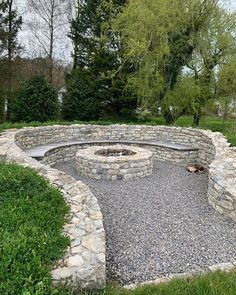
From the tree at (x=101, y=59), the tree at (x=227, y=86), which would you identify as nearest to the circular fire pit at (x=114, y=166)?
the tree at (x=227, y=86)

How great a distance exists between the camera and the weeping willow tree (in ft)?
34.2

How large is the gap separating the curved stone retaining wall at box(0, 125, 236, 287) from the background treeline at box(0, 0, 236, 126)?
3.11 metres

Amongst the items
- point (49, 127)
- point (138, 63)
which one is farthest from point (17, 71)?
point (49, 127)

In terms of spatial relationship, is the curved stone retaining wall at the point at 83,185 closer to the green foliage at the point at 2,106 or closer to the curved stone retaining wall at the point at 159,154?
the curved stone retaining wall at the point at 159,154

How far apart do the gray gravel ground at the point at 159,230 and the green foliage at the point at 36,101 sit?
22.5 feet

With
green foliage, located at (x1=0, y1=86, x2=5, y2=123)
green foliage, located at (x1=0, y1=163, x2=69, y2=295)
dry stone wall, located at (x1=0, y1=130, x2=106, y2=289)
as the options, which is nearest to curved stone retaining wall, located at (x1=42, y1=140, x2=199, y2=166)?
dry stone wall, located at (x1=0, y1=130, x2=106, y2=289)

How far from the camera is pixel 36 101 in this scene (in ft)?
38.8

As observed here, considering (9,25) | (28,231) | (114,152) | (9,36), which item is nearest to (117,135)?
(114,152)

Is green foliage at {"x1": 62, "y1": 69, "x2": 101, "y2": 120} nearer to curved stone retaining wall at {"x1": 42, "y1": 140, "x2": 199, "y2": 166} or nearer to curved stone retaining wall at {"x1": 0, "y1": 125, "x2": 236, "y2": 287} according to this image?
curved stone retaining wall at {"x1": 0, "y1": 125, "x2": 236, "y2": 287}

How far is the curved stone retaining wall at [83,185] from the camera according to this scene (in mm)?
2441

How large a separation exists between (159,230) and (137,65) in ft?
30.3

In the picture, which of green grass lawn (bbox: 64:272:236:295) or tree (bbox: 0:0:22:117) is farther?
tree (bbox: 0:0:22:117)

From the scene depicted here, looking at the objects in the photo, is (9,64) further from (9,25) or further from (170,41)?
(170,41)

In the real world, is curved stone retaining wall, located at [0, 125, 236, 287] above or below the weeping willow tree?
below
